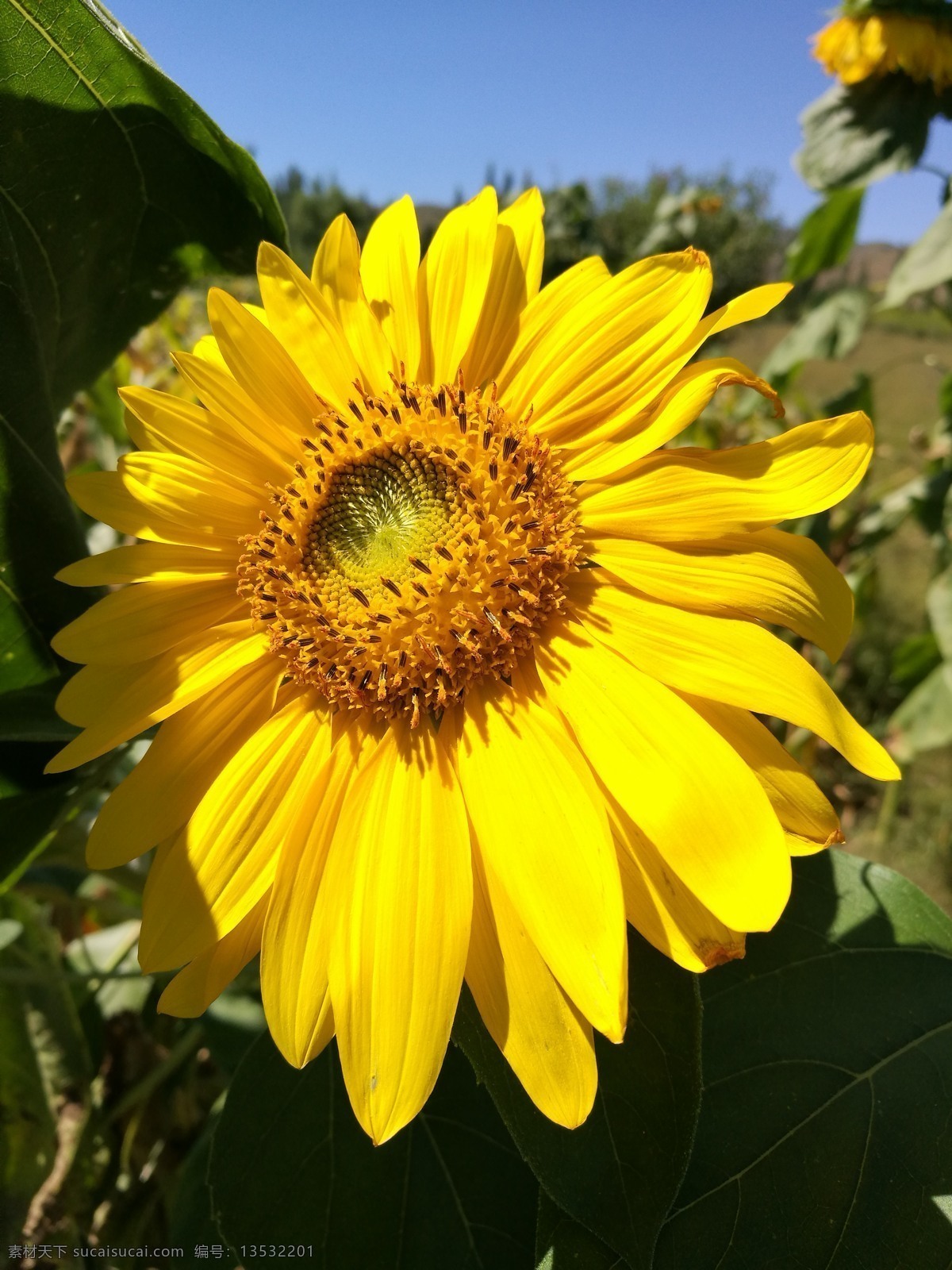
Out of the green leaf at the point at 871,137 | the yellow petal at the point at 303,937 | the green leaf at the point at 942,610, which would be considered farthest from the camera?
the green leaf at the point at 942,610

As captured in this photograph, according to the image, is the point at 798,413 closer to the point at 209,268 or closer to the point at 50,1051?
the point at 209,268

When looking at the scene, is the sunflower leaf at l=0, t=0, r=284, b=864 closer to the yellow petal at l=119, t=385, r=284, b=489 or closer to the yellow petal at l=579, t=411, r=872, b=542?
the yellow petal at l=119, t=385, r=284, b=489

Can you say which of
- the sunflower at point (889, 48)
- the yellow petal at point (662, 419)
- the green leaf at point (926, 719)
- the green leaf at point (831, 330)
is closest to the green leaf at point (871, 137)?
the sunflower at point (889, 48)

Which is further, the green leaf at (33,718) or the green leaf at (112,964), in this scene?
the green leaf at (112,964)

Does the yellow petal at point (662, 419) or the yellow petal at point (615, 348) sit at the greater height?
the yellow petal at point (615, 348)

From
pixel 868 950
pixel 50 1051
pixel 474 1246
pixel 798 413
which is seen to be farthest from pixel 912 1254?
pixel 798 413

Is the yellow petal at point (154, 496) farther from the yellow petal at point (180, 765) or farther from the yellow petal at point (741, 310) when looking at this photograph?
the yellow petal at point (741, 310)
